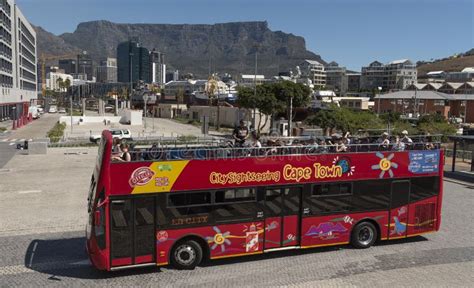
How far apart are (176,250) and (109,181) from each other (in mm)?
2575

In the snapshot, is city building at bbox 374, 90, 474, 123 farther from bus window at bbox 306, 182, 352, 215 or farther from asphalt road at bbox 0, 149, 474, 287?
bus window at bbox 306, 182, 352, 215

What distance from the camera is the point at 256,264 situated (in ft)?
39.8

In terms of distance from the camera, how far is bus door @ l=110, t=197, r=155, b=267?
1045 centimetres

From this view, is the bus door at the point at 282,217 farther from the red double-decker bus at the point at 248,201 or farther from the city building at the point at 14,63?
the city building at the point at 14,63

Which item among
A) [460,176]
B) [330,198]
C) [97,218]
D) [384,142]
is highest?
[384,142]

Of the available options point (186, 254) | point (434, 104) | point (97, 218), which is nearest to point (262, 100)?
point (186, 254)

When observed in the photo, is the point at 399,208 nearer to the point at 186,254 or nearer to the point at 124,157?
the point at 186,254

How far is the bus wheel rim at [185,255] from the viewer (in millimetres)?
11359

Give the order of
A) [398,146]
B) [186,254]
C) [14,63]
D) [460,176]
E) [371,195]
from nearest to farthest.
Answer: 1. [186,254]
2. [371,195]
3. [398,146]
4. [460,176]
5. [14,63]

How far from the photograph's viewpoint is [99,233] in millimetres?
10398

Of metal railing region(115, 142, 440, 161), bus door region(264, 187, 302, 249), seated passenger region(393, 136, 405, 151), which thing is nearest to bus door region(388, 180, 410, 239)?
seated passenger region(393, 136, 405, 151)

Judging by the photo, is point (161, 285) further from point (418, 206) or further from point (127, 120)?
point (127, 120)

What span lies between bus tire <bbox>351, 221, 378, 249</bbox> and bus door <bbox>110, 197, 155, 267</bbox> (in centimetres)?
618

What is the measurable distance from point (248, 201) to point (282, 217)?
115cm
